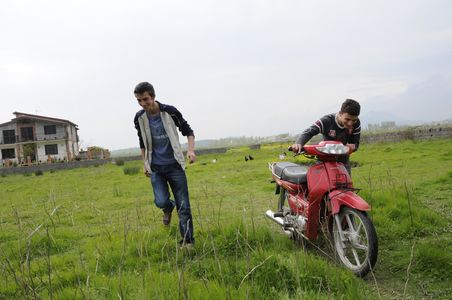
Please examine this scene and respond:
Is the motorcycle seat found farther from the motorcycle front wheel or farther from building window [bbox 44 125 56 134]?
building window [bbox 44 125 56 134]

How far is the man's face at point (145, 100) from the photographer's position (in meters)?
4.16

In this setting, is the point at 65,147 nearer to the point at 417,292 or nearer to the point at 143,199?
the point at 143,199

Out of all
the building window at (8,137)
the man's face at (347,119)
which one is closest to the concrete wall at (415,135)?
the man's face at (347,119)

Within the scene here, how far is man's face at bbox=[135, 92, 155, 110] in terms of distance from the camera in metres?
4.16

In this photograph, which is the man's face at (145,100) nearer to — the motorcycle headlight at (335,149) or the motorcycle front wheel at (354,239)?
the motorcycle headlight at (335,149)

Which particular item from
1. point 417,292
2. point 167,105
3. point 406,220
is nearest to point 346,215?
point 417,292

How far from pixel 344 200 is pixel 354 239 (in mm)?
397

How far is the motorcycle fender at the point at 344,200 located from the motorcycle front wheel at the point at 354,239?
0.09m

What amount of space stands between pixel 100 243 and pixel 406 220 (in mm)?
3841

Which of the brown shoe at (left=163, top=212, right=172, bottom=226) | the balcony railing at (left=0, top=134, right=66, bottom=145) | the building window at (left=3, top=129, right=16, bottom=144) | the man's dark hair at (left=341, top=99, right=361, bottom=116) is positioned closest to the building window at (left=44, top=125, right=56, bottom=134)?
the balcony railing at (left=0, top=134, right=66, bottom=145)

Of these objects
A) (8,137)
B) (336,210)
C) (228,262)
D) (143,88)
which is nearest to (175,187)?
(143,88)

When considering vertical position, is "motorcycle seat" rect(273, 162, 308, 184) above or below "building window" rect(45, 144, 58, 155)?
below

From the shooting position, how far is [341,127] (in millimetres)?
4215

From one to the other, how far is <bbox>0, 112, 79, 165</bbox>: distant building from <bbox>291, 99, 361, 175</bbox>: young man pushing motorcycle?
49.0 metres
